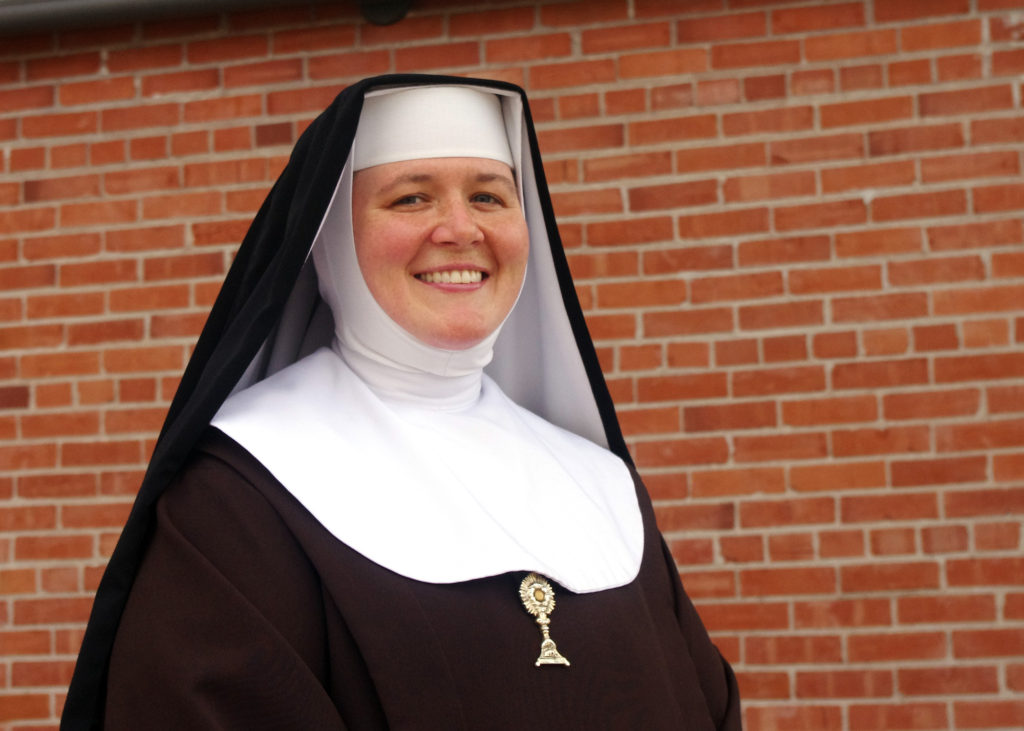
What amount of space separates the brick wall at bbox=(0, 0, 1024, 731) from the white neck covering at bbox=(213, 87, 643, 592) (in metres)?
1.03

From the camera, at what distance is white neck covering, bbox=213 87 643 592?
68.6 inches

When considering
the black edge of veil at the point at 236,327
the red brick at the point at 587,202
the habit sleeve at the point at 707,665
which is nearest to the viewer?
the black edge of veil at the point at 236,327

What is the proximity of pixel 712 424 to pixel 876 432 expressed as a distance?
1.47 ft

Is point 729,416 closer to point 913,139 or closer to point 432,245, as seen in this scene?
point 913,139

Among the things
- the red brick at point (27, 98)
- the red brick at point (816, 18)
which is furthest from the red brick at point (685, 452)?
the red brick at point (27, 98)

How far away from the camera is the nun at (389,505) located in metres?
1.58

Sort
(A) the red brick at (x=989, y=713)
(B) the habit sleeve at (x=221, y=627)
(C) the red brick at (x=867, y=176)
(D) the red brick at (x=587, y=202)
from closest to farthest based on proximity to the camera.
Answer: (B) the habit sleeve at (x=221, y=627) → (A) the red brick at (x=989, y=713) → (C) the red brick at (x=867, y=176) → (D) the red brick at (x=587, y=202)

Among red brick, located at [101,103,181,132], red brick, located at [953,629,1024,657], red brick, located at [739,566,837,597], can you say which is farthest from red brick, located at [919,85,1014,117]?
red brick, located at [101,103,181,132]

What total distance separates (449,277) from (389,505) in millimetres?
422

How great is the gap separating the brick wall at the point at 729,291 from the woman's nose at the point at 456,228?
4.14ft

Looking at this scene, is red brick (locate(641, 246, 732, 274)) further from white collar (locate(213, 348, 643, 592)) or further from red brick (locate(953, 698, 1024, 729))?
red brick (locate(953, 698, 1024, 729))

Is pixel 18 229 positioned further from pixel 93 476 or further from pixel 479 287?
pixel 479 287

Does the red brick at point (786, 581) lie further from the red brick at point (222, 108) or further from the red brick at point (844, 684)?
the red brick at point (222, 108)

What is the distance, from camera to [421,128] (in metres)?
1.94
